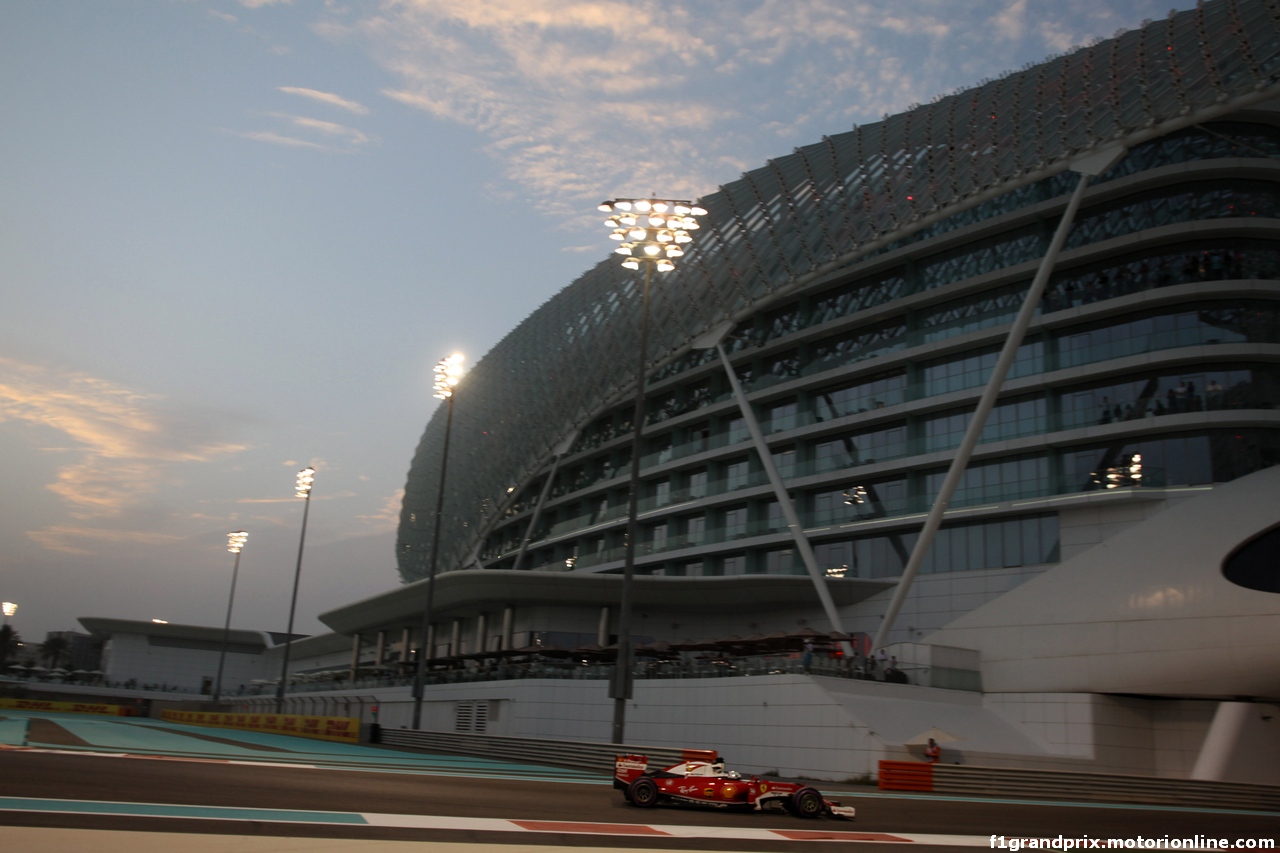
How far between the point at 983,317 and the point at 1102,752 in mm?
21205

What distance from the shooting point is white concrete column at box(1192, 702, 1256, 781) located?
31578mm

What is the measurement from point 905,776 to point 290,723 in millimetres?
40847

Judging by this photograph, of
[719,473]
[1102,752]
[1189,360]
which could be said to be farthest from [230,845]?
[719,473]

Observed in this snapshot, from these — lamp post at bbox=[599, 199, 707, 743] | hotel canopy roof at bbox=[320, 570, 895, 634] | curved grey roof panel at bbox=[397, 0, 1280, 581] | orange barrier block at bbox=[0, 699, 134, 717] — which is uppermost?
curved grey roof panel at bbox=[397, 0, 1280, 581]

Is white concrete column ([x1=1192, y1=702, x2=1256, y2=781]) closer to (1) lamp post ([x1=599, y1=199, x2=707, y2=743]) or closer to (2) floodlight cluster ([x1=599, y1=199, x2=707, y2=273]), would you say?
(1) lamp post ([x1=599, y1=199, x2=707, y2=743])

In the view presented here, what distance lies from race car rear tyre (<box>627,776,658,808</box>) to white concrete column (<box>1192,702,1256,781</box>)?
73.4ft

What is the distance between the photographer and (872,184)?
4819 centimetres

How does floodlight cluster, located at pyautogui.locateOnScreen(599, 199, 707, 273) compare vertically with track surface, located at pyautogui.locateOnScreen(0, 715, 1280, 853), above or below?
above

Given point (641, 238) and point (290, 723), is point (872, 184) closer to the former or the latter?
point (641, 238)

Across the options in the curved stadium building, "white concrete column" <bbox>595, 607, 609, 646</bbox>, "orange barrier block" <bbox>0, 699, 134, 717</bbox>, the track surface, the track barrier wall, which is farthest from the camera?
"orange barrier block" <bbox>0, 699, 134, 717</bbox>

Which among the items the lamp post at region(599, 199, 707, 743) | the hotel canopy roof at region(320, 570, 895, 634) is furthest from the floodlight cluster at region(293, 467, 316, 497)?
the lamp post at region(599, 199, 707, 743)

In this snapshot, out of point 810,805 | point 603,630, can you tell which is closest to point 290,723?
point 603,630

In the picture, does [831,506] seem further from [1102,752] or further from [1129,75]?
[1129,75]

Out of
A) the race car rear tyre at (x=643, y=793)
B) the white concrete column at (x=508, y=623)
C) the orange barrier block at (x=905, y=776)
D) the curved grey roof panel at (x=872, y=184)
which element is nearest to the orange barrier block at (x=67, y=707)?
the curved grey roof panel at (x=872, y=184)
